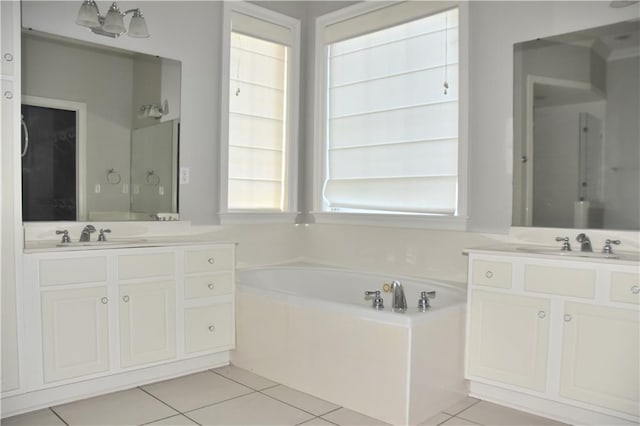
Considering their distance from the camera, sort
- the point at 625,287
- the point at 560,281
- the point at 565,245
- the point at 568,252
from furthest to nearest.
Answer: the point at 565,245 → the point at 568,252 → the point at 560,281 → the point at 625,287

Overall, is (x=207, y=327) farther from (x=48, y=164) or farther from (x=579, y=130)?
(x=579, y=130)

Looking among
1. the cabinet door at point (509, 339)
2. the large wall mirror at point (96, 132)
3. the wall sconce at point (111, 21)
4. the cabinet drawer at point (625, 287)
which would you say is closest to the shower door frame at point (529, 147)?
the cabinet door at point (509, 339)

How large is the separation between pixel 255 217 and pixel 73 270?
4.72 ft

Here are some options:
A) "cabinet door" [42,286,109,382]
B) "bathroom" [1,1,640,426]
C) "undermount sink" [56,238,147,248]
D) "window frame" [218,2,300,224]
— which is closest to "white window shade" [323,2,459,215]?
"bathroom" [1,1,640,426]

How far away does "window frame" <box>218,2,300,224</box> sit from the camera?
11.5 ft

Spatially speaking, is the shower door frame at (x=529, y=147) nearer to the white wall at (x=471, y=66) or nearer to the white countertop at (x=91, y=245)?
the white wall at (x=471, y=66)

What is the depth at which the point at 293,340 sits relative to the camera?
2.72 m

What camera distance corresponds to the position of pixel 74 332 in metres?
2.46

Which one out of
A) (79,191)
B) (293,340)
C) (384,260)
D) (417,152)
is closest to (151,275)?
(79,191)

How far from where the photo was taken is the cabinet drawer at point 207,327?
2.89 metres

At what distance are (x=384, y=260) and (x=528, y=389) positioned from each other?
4.22 ft

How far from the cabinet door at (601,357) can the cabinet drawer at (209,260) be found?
184 centimetres

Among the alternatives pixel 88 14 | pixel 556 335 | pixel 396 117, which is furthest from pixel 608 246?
pixel 88 14

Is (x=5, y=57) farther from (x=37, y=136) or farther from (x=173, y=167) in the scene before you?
(x=173, y=167)
